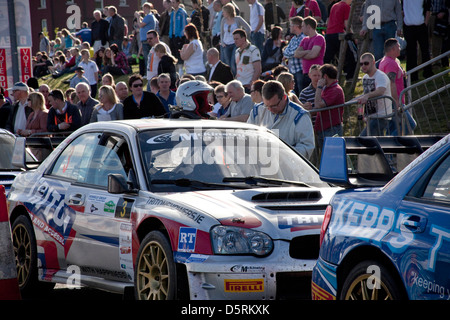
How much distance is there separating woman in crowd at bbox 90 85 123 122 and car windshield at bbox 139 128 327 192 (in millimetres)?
6344

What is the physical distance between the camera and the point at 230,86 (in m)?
11.8

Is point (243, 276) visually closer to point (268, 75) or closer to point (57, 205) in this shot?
point (57, 205)

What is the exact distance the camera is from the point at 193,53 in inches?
701

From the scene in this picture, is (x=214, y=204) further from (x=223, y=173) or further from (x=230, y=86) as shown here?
(x=230, y=86)

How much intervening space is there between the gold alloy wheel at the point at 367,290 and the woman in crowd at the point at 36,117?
1174cm

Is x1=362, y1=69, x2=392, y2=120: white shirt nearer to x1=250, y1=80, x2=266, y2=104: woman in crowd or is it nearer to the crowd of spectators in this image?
the crowd of spectators

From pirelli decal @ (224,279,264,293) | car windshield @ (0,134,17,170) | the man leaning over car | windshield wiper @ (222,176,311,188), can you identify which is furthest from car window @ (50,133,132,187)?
the man leaning over car

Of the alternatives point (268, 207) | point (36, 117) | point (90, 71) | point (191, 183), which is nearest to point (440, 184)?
point (268, 207)

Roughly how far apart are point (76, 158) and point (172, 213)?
1966 mm

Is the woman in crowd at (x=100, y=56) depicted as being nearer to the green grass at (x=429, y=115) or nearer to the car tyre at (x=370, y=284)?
the green grass at (x=429, y=115)

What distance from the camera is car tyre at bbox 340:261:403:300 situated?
4.34 meters
